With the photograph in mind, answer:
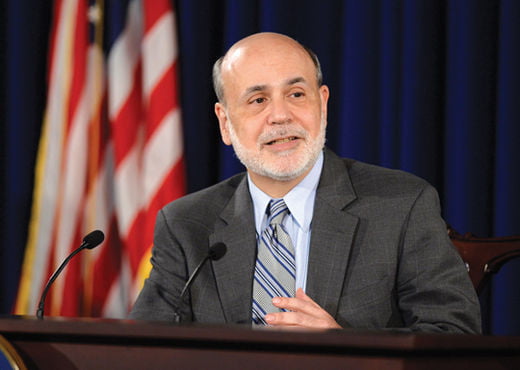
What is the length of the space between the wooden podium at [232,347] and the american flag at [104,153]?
79.4 inches

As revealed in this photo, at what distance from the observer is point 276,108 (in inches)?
88.3

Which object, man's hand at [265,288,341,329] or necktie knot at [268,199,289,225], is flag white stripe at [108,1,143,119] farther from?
man's hand at [265,288,341,329]

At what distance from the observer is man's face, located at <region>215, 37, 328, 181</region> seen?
2.24 metres

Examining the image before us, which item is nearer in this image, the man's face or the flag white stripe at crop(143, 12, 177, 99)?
the man's face

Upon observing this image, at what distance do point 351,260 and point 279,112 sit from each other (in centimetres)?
49

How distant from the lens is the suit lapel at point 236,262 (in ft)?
6.86

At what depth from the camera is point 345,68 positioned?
3.16m

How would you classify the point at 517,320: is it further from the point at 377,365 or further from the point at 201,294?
the point at 377,365

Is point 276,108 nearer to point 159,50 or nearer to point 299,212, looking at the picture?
point 299,212

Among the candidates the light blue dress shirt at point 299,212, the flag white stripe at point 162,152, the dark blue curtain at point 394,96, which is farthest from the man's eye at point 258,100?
the flag white stripe at point 162,152

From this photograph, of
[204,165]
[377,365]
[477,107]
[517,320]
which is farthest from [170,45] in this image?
[377,365]

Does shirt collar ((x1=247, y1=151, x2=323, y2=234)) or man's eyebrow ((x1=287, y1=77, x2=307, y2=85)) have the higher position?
man's eyebrow ((x1=287, y1=77, x2=307, y2=85))

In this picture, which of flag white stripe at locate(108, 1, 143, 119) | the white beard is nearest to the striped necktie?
Answer: the white beard

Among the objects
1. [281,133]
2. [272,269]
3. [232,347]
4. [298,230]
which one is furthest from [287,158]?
[232,347]
